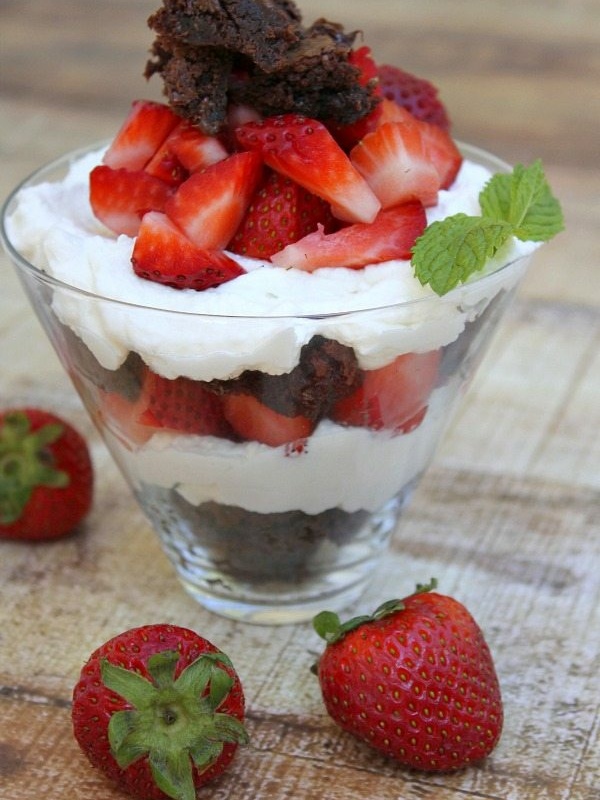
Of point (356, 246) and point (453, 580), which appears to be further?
point (453, 580)

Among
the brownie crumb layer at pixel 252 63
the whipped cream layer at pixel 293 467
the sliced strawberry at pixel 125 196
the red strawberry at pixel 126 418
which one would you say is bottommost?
the whipped cream layer at pixel 293 467

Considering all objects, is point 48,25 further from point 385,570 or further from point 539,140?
point 385,570

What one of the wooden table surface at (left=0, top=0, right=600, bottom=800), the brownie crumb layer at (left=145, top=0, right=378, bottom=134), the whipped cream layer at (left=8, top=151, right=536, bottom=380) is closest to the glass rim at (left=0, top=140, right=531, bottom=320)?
the whipped cream layer at (left=8, top=151, right=536, bottom=380)

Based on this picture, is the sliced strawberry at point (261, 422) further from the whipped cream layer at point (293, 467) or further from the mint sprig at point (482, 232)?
the mint sprig at point (482, 232)

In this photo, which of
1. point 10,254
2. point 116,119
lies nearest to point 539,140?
point 116,119

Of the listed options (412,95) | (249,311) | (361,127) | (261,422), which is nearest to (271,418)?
(261,422)

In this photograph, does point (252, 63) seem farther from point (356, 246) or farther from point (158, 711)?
point (158, 711)

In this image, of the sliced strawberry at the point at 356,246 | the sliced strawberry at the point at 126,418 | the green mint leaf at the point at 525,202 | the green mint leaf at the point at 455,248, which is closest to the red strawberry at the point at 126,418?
the sliced strawberry at the point at 126,418
